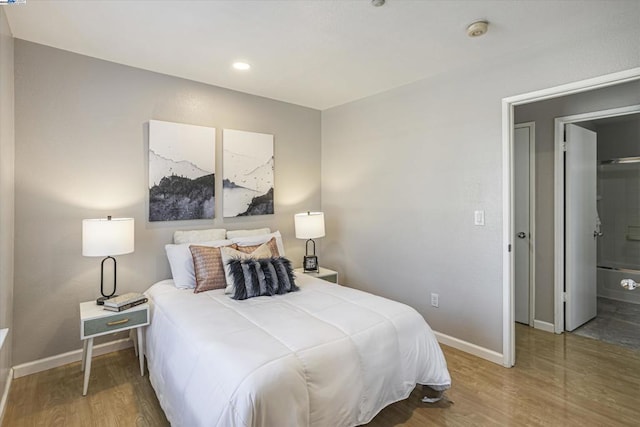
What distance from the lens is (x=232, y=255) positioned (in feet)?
8.71

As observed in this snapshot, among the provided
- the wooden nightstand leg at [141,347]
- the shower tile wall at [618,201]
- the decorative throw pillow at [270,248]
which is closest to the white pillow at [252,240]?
the decorative throw pillow at [270,248]

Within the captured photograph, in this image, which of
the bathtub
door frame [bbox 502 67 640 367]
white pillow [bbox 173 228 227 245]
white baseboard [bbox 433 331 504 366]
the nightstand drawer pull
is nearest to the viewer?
the nightstand drawer pull

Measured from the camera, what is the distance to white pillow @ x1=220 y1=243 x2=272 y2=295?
250 centimetres

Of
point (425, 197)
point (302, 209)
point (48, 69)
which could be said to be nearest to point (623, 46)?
point (425, 197)

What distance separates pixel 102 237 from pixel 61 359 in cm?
116

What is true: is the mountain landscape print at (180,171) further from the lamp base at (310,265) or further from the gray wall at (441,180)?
the gray wall at (441,180)

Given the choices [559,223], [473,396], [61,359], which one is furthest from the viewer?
[559,223]

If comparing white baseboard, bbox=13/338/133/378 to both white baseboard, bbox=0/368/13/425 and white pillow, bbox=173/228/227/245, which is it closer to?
white baseboard, bbox=0/368/13/425

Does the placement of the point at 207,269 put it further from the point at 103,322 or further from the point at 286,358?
the point at 286,358

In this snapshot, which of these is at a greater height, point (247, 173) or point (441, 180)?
point (247, 173)

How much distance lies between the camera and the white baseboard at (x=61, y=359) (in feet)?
8.09

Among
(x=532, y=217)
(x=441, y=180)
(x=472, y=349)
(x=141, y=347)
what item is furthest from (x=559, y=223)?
(x=141, y=347)

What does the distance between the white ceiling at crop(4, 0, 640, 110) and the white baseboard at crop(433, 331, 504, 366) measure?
2448 millimetres

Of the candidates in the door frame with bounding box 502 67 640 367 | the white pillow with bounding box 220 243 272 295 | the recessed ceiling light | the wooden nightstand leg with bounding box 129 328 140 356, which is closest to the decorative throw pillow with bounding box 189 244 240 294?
the white pillow with bounding box 220 243 272 295
